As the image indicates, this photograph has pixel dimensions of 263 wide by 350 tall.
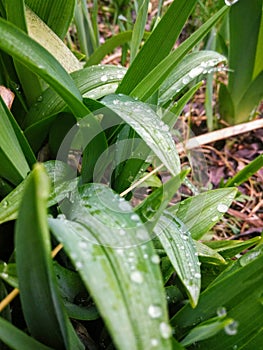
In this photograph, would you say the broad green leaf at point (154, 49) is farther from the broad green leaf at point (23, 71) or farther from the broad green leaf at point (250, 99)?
the broad green leaf at point (250, 99)

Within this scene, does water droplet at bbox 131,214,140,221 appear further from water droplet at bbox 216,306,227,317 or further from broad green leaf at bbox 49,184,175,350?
water droplet at bbox 216,306,227,317

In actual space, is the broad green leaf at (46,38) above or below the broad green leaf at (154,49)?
above

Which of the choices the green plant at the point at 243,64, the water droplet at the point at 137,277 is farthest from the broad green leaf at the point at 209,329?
the green plant at the point at 243,64

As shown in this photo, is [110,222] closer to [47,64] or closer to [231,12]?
[47,64]

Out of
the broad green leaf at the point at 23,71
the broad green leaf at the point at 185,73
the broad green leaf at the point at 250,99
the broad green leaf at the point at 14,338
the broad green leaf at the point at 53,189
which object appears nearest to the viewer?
the broad green leaf at the point at 14,338

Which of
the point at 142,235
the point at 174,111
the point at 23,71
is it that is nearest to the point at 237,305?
the point at 142,235

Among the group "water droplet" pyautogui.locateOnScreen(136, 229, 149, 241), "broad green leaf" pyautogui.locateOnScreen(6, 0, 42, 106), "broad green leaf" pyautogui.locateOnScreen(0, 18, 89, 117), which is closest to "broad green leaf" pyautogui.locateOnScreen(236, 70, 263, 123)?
"broad green leaf" pyautogui.locateOnScreen(6, 0, 42, 106)

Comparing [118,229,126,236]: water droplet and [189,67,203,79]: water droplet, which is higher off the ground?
[189,67,203,79]: water droplet
